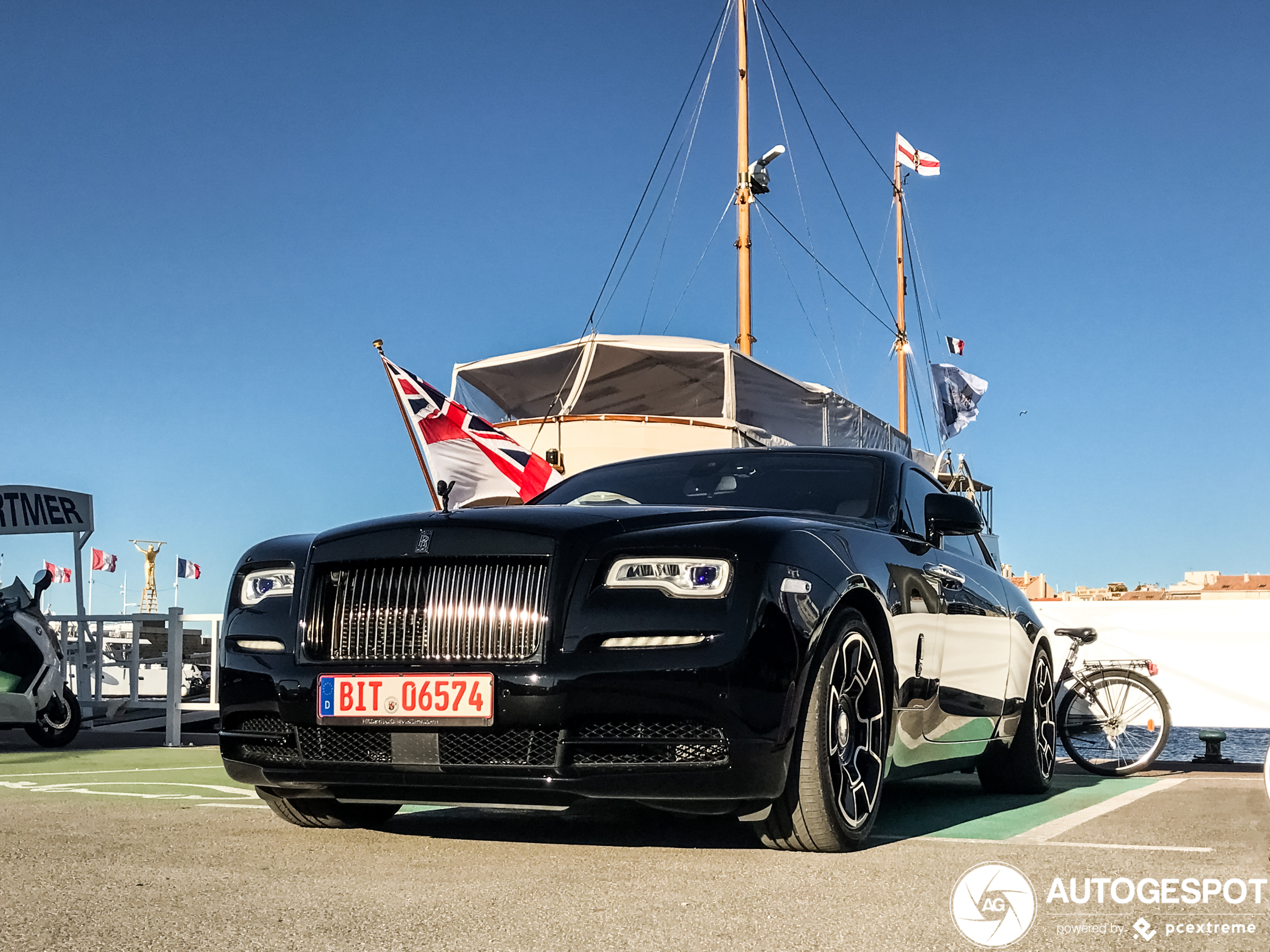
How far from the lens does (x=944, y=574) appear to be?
17.8 ft

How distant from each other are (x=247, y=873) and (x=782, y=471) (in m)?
2.78

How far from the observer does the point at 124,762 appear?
8469 mm

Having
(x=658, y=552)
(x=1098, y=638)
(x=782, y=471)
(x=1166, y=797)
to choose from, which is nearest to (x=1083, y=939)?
(x=658, y=552)

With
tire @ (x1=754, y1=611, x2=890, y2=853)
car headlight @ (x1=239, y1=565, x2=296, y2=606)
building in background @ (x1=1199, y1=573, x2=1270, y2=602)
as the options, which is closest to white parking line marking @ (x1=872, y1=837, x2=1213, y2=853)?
tire @ (x1=754, y1=611, x2=890, y2=853)

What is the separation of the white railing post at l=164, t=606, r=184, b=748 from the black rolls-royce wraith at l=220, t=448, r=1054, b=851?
5.66 m

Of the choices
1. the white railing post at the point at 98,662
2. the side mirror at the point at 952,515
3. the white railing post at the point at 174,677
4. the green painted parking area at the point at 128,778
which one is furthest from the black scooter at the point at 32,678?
the side mirror at the point at 952,515

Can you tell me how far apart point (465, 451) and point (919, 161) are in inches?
1062

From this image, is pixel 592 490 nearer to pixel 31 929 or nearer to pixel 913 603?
pixel 913 603

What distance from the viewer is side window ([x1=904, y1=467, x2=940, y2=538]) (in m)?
5.63

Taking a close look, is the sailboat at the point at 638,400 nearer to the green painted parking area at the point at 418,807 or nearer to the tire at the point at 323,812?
the green painted parking area at the point at 418,807

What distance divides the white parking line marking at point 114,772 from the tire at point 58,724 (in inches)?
109

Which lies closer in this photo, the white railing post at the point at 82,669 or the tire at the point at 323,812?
the tire at the point at 323,812

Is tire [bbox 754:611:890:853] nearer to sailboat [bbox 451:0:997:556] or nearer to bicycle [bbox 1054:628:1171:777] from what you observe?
bicycle [bbox 1054:628:1171:777]

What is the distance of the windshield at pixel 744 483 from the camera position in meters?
5.32
